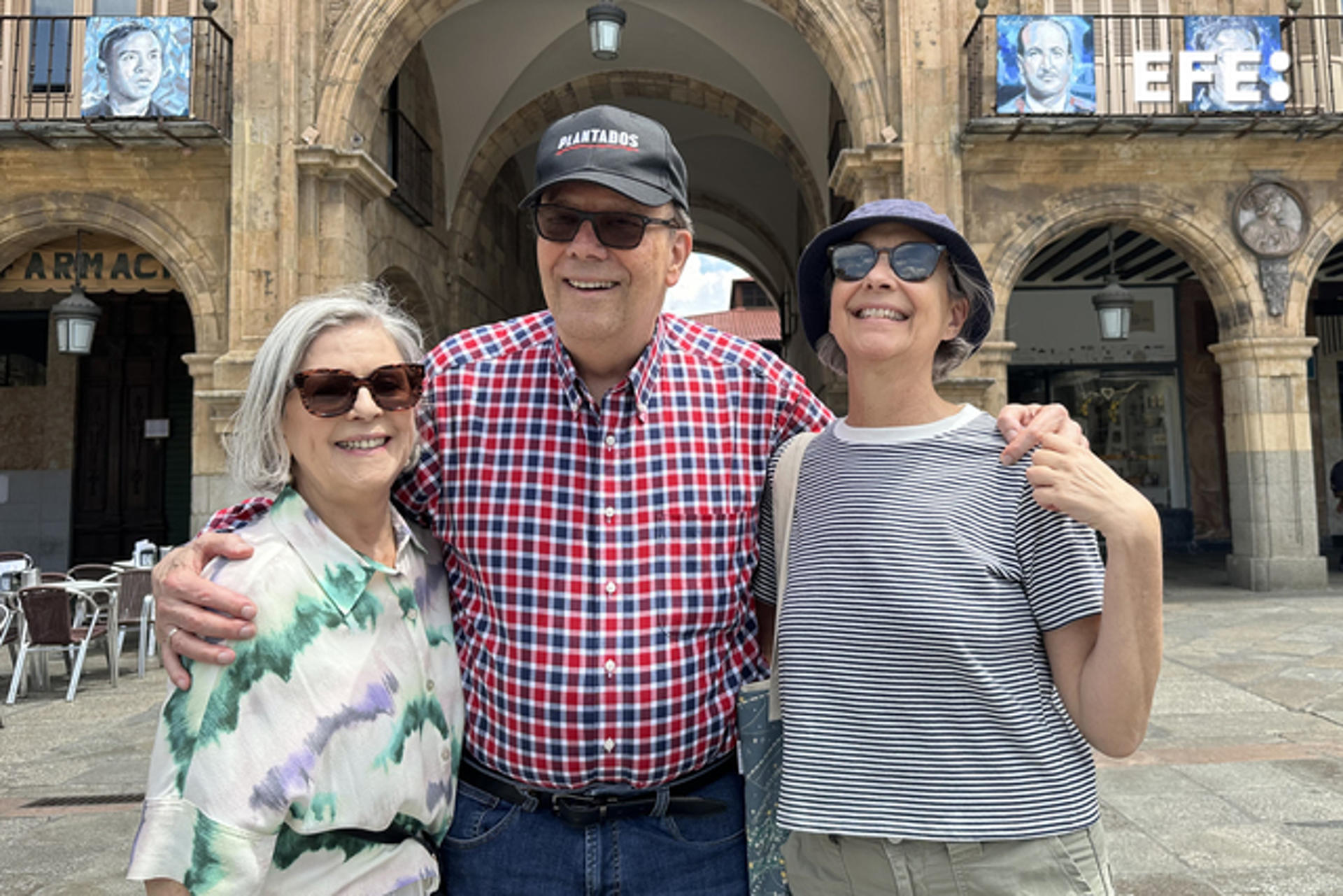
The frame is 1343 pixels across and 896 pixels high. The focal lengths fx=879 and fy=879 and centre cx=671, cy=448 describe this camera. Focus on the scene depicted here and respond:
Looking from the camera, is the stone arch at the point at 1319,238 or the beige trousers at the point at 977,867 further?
the stone arch at the point at 1319,238

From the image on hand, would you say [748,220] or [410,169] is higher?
[748,220]

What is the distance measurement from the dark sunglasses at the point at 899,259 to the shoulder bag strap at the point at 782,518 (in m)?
0.30

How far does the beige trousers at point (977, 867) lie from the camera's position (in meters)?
1.21

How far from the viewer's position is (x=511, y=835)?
145cm

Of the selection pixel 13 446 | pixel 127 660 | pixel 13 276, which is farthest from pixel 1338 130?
pixel 13 446

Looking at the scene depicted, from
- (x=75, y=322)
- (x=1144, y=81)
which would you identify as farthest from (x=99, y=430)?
(x=1144, y=81)

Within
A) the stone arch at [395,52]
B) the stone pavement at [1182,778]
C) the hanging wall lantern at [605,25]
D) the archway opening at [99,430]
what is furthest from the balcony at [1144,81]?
the archway opening at [99,430]

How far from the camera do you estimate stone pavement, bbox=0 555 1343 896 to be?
3051mm

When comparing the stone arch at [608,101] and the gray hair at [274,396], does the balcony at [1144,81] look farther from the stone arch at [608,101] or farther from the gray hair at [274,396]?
the gray hair at [274,396]

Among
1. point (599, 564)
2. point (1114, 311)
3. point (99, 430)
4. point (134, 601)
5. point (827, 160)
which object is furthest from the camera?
point (99, 430)

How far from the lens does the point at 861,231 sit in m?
1.46

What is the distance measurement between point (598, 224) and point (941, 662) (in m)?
0.87

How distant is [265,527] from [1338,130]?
1224 centimetres

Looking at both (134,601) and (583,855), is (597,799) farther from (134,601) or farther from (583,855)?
(134,601)
